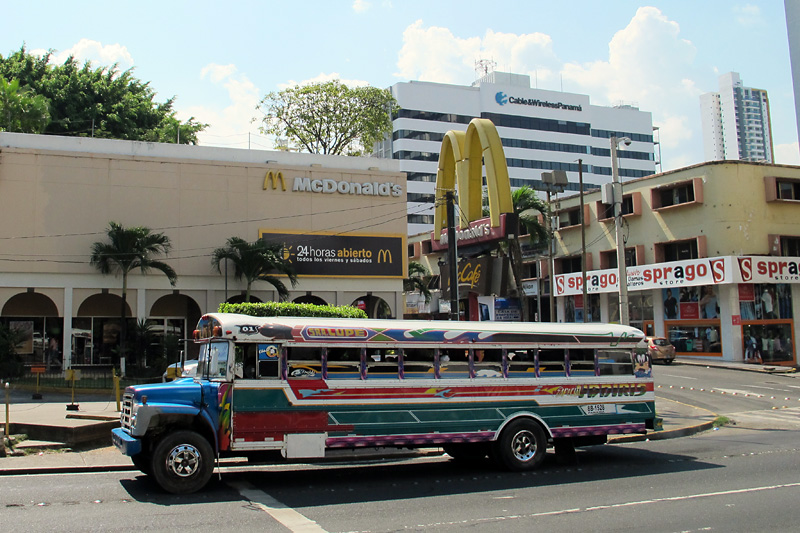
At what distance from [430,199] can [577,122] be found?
2584cm

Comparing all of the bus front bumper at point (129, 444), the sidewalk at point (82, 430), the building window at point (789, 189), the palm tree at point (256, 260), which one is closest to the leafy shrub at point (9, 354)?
the sidewalk at point (82, 430)

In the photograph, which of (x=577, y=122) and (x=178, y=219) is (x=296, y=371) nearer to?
(x=178, y=219)

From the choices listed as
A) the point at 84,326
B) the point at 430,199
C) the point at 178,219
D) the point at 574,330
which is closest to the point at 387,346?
the point at 574,330

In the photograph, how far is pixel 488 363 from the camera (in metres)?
12.6

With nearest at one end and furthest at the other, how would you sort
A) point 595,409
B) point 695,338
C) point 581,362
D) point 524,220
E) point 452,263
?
point 595,409
point 581,362
point 452,263
point 695,338
point 524,220

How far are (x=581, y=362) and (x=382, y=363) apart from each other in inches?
160

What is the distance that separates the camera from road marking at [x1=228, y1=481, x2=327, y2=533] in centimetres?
852

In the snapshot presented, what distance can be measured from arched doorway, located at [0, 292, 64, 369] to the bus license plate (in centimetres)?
2461

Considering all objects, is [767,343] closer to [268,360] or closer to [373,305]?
[373,305]

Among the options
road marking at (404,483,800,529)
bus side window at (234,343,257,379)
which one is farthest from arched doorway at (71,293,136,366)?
road marking at (404,483,800,529)

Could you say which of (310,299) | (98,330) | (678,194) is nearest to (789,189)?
(678,194)

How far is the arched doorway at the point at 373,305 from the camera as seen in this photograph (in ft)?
119

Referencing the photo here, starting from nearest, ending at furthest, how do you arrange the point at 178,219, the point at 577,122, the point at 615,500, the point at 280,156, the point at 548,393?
the point at 615,500, the point at 548,393, the point at 178,219, the point at 280,156, the point at 577,122

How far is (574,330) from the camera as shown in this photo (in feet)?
43.9
